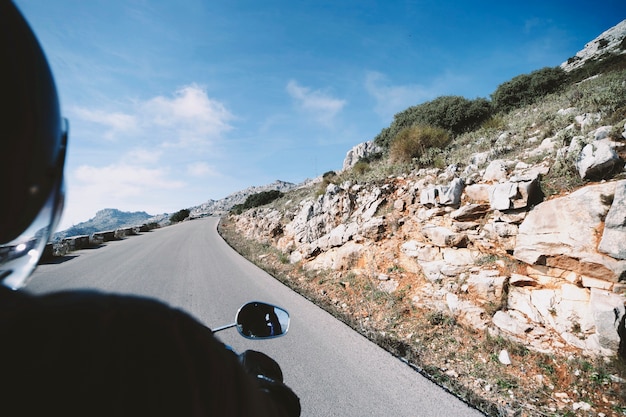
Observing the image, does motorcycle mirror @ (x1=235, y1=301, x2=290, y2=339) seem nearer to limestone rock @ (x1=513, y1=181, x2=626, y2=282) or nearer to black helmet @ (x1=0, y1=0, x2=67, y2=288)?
black helmet @ (x1=0, y1=0, x2=67, y2=288)

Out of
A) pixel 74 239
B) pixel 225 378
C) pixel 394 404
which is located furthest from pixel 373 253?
pixel 74 239

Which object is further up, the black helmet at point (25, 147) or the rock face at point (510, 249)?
the black helmet at point (25, 147)

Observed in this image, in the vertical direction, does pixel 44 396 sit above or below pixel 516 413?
above

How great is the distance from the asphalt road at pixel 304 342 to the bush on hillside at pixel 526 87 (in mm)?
16563

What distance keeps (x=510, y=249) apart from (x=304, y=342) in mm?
4078

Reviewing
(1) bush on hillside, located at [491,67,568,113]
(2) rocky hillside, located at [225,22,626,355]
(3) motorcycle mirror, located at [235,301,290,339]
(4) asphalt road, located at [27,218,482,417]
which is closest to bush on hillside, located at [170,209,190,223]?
(4) asphalt road, located at [27,218,482,417]

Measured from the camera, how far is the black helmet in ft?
3.28

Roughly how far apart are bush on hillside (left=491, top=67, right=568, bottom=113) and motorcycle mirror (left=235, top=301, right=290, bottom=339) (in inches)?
714

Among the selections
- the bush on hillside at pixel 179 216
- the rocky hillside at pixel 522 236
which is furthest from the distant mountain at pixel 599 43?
the bush on hillside at pixel 179 216

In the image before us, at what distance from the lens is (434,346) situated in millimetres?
4262

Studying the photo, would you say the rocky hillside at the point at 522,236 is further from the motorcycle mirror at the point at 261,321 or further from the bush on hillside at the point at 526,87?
the bush on hillside at the point at 526,87

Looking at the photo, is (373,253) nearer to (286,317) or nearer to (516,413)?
(516,413)

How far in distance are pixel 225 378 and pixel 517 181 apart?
20.6 feet

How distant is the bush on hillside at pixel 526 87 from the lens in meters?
15.4
